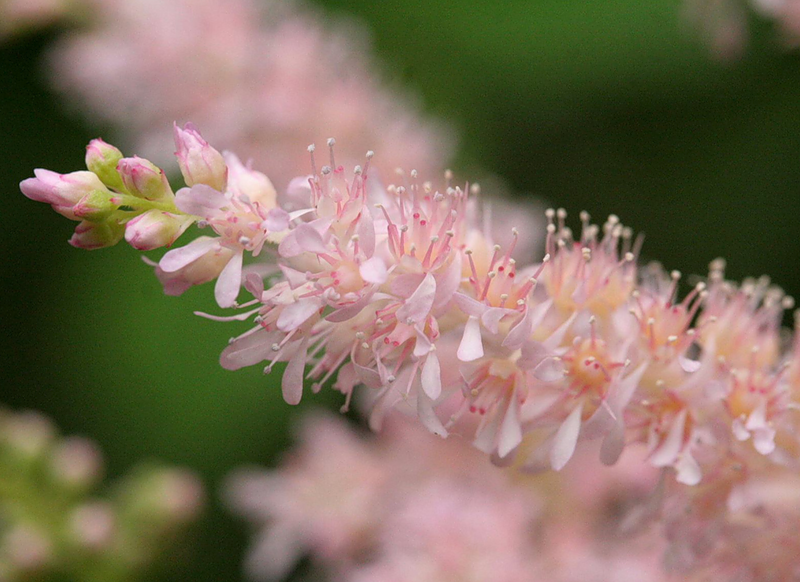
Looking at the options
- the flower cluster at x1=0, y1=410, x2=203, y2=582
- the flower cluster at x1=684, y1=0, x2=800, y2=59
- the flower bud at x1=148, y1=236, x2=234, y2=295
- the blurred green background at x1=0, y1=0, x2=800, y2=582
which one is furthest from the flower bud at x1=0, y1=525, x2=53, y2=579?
the flower cluster at x1=684, y1=0, x2=800, y2=59

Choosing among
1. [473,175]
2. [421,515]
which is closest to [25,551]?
[421,515]

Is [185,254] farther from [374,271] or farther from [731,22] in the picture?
[731,22]

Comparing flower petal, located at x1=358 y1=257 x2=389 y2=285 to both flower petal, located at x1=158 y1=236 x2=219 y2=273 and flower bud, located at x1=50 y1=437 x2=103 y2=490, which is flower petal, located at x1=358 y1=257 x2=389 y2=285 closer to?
flower petal, located at x1=158 y1=236 x2=219 y2=273

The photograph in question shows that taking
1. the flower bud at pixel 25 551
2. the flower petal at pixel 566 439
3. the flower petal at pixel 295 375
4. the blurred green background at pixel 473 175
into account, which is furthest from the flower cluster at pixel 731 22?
the flower bud at pixel 25 551

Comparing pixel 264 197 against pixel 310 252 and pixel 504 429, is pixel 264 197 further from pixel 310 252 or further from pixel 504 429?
pixel 504 429

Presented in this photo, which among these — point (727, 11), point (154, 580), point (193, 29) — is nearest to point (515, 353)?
point (727, 11)
